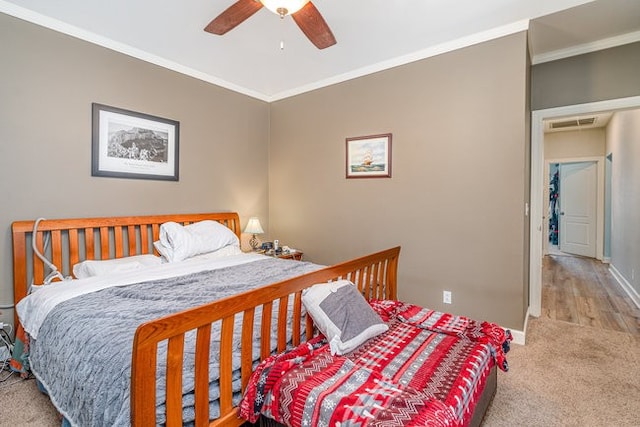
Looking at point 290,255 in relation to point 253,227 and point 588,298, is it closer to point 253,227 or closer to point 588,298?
point 253,227

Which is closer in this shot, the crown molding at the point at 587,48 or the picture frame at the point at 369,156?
the crown molding at the point at 587,48

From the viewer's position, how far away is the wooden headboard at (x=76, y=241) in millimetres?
2344

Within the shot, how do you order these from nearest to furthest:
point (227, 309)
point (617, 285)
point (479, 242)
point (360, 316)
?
point (227, 309), point (360, 316), point (479, 242), point (617, 285)

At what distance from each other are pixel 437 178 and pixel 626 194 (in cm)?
337

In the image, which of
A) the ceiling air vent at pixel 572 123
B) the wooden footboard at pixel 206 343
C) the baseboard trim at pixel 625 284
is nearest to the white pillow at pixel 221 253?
the wooden footboard at pixel 206 343

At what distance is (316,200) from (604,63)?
3.10 meters

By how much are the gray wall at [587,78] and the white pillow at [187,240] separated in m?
3.49

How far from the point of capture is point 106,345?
1.37 meters

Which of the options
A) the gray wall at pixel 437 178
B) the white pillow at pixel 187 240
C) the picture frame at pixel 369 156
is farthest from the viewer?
the picture frame at pixel 369 156

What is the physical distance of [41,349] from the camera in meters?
1.80

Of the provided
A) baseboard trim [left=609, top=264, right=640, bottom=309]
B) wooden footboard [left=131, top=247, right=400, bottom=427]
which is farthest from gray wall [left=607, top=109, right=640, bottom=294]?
wooden footboard [left=131, top=247, right=400, bottom=427]

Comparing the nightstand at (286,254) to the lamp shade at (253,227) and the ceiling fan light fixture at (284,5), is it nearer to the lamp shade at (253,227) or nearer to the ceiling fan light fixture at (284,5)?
the lamp shade at (253,227)

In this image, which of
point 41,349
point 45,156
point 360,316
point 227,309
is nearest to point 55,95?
point 45,156

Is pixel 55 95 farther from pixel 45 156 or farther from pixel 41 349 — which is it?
pixel 41 349
